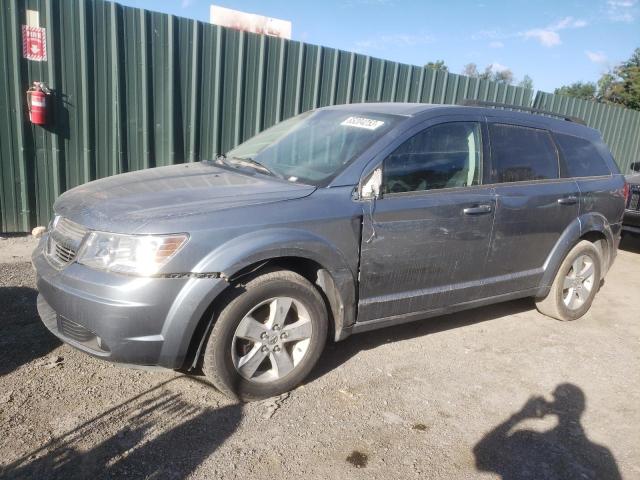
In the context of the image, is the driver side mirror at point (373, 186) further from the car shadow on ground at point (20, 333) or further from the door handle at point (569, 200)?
the car shadow on ground at point (20, 333)

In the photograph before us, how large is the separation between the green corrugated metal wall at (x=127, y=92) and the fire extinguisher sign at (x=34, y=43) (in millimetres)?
61

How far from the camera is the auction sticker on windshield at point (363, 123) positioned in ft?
11.7

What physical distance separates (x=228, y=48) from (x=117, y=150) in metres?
1.92

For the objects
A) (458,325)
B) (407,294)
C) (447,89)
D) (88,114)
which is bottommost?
(458,325)

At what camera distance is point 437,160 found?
3592 millimetres

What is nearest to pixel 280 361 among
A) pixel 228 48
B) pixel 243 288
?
pixel 243 288

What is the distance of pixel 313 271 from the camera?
3178mm

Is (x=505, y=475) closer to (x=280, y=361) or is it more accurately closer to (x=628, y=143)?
(x=280, y=361)

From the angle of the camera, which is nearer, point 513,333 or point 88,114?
point 513,333

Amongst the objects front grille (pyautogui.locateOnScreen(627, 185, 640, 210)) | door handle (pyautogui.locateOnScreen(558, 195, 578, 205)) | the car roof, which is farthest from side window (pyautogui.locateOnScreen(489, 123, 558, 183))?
front grille (pyautogui.locateOnScreen(627, 185, 640, 210))

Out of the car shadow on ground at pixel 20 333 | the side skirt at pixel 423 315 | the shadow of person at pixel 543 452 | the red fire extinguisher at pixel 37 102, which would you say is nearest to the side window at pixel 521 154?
the side skirt at pixel 423 315

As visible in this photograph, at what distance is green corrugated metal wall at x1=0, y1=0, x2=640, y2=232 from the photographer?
5422 millimetres

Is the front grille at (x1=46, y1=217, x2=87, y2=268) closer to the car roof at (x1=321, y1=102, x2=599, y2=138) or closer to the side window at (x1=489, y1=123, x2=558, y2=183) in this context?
the car roof at (x1=321, y1=102, x2=599, y2=138)

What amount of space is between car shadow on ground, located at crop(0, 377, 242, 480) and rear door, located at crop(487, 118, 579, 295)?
2.31 meters
